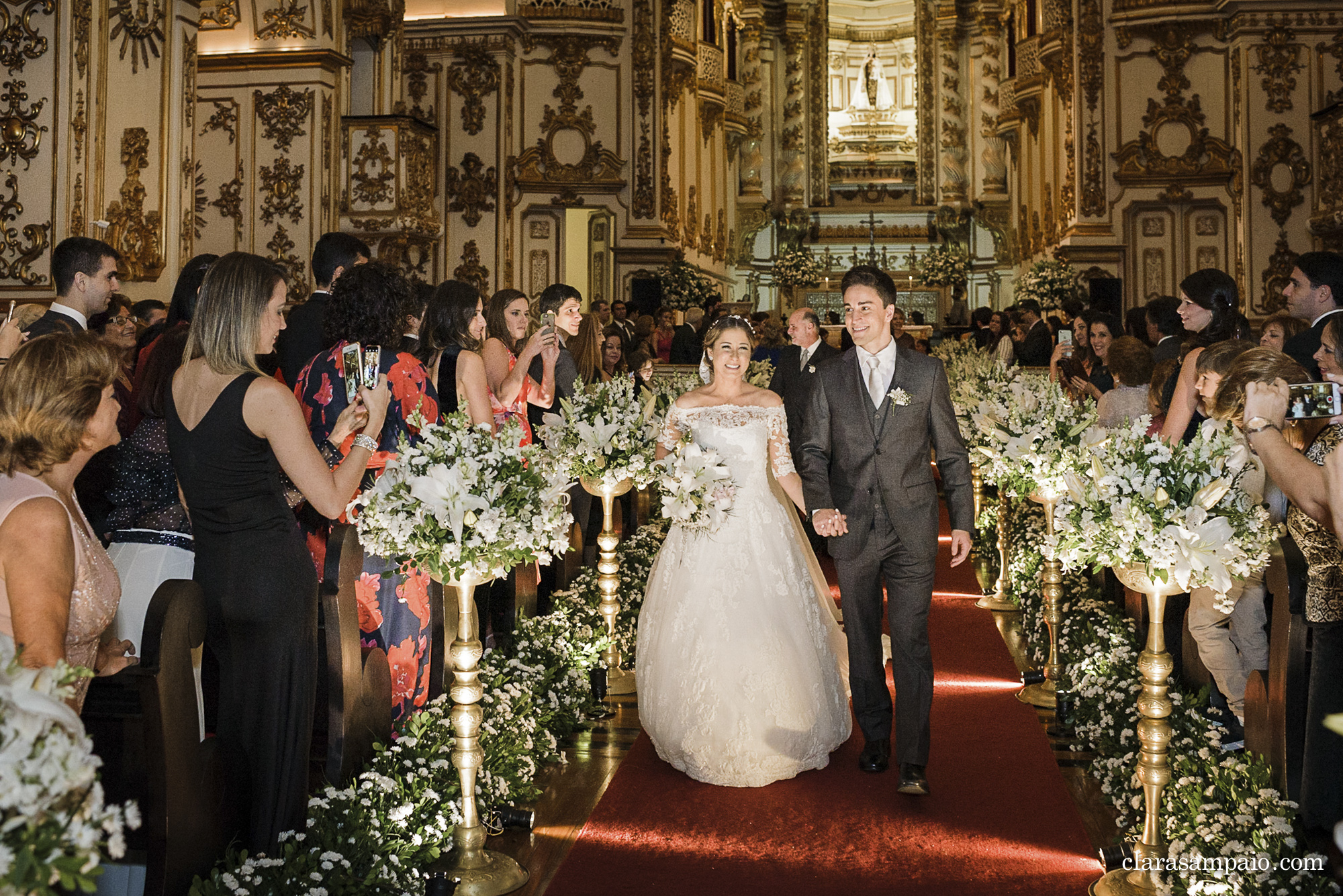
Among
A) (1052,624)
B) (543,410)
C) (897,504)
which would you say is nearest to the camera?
(897,504)

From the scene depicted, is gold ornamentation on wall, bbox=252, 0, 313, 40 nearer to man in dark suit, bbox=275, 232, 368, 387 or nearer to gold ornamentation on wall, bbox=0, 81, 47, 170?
gold ornamentation on wall, bbox=0, 81, 47, 170

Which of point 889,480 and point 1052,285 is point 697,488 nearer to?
point 889,480

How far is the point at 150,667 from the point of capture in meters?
2.90

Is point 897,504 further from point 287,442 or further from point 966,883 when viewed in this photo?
point 287,442

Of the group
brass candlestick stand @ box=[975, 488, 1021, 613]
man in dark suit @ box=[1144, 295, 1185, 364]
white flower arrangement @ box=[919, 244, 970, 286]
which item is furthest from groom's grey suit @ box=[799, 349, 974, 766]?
white flower arrangement @ box=[919, 244, 970, 286]

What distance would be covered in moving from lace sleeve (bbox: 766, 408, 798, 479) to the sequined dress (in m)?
3.06

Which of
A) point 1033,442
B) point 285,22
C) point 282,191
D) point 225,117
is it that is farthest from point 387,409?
point 225,117

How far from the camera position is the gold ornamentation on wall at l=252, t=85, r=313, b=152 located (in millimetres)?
13758

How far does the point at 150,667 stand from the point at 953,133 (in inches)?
1046

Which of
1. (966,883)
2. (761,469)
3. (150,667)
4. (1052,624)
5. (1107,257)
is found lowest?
(966,883)

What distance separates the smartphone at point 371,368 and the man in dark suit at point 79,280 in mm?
2224

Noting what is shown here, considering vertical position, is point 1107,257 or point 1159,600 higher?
point 1107,257

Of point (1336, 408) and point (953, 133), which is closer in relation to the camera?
point (1336, 408)

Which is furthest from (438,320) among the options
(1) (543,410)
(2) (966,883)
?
(2) (966,883)
